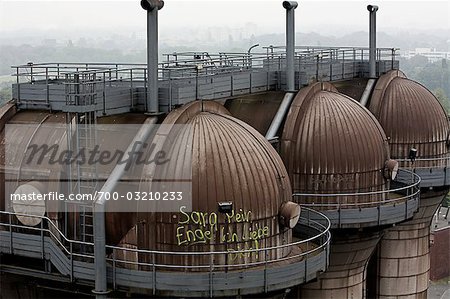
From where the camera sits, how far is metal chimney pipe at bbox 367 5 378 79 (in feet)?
125

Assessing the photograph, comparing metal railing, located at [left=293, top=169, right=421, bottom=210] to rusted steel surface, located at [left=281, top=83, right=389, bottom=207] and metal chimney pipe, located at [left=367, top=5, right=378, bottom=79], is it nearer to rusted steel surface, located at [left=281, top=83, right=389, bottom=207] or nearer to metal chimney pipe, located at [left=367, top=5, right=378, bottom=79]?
rusted steel surface, located at [left=281, top=83, right=389, bottom=207]

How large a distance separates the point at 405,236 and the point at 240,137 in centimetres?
1632

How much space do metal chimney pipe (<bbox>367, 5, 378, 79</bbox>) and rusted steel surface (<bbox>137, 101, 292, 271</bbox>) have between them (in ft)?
56.5

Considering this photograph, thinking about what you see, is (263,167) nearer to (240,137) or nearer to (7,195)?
(240,137)

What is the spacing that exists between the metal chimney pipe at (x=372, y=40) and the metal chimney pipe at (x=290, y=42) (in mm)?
8948

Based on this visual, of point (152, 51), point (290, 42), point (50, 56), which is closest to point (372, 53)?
point (290, 42)

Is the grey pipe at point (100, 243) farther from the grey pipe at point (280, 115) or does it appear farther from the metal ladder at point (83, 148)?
the grey pipe at point (280, 115)

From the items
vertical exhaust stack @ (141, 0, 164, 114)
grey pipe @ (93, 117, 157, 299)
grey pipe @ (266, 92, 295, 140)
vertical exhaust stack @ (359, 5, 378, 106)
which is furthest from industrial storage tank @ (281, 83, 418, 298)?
grey pipe @ (93, 117, 157, 299)

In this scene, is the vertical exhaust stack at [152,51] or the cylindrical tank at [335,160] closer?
the vertical exhaust stack at [152,51]

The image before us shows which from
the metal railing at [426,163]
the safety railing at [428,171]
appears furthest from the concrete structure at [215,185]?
the metal railing at [426,163]

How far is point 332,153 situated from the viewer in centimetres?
2827

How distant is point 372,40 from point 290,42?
10.1 meters

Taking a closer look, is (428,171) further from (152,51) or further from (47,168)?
(47,168)

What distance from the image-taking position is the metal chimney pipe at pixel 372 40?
3809 cm
